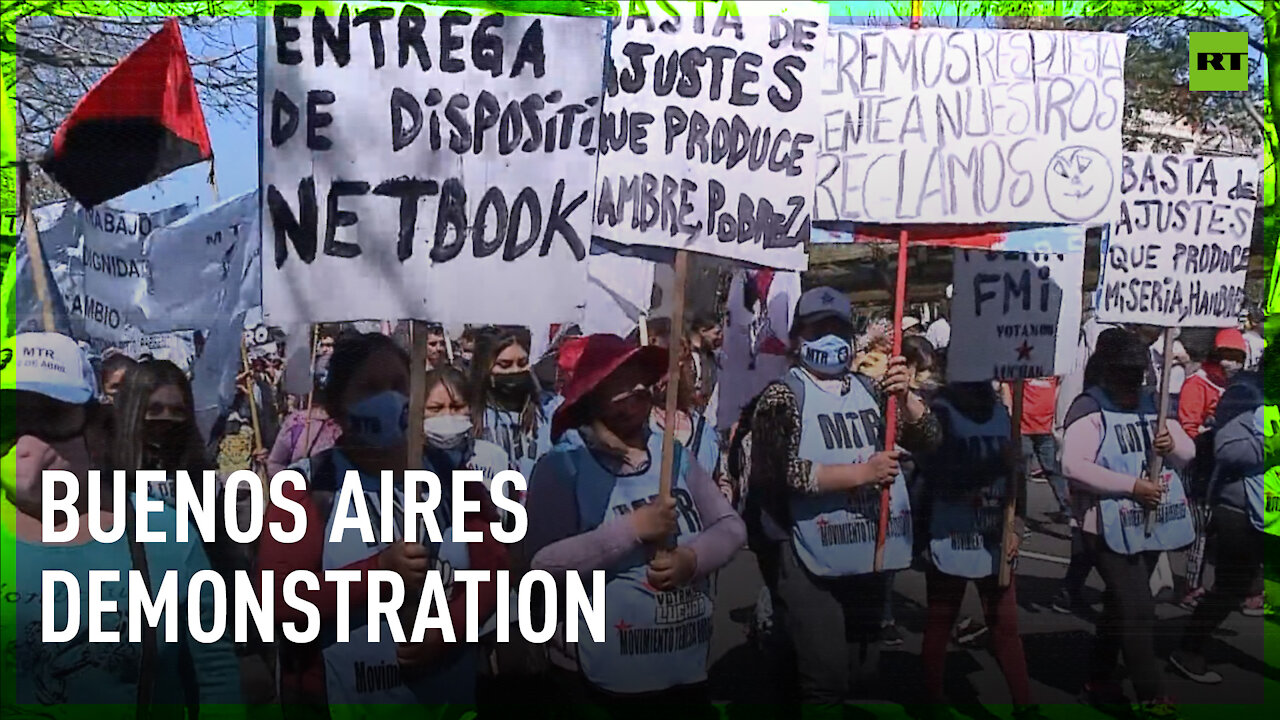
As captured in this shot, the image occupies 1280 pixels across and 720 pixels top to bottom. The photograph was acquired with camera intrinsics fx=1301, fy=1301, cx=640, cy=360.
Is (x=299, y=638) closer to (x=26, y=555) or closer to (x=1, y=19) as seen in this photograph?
(x=26, y=555)

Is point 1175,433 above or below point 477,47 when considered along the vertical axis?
below

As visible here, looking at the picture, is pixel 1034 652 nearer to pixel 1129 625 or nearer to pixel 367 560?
pixel 1129 625

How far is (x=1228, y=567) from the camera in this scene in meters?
3.92

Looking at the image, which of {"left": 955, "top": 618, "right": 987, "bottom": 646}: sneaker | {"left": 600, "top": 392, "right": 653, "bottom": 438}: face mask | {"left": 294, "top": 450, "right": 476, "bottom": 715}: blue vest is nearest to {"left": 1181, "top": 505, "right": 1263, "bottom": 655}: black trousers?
{"left": 955, "top": 618, "right": 987, "bottom": 646}: sneaker

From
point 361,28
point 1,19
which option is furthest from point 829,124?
point 1,19

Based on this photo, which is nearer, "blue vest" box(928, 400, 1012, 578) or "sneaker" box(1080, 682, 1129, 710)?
"blue vest" box(928, 400, 1012, 578)

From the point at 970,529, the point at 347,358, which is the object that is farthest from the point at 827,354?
the point at 347,358

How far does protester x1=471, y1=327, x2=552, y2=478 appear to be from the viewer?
3682mm

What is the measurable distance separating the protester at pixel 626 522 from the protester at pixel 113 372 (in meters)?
1.18

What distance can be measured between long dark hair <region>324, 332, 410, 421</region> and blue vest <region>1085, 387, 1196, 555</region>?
6.79ft

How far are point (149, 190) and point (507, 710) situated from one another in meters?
1.80

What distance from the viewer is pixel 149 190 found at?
11.9 ft

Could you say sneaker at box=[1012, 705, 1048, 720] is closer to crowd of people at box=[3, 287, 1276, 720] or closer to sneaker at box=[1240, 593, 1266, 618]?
crowd of people at box=[3, 287, 1276, 720]

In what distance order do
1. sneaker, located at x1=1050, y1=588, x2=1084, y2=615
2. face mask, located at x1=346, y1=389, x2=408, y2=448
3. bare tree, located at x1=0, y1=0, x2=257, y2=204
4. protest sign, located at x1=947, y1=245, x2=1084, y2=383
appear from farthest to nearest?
sneaker, located at x1=1050, y1=588, x2=1084, y2=615
protest sign, located at x1=947, y1=245, x2=1084, y2=383
face mask, located at x1=346, y1=389, x2=408, y2=448
bare tree, located at x1=0, y1=0, x2=257, y2=204
